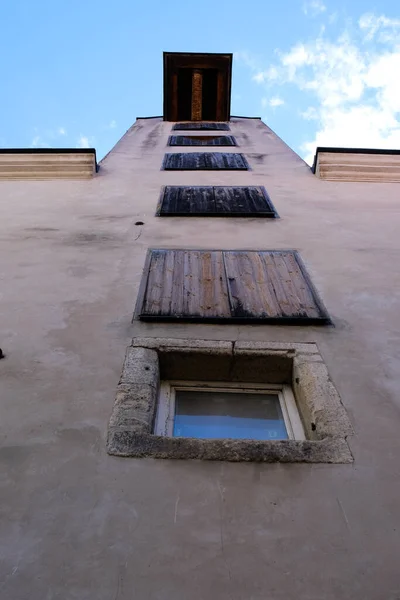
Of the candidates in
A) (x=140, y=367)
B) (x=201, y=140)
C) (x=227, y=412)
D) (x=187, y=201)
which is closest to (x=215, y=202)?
(x=187, y=201)

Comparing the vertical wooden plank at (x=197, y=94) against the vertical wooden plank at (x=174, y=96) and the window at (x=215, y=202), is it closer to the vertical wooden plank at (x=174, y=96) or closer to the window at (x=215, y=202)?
the vertical wooden plank at (x=174, y=96)

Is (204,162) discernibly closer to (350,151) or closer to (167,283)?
(350,151)

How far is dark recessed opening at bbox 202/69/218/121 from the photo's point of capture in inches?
685

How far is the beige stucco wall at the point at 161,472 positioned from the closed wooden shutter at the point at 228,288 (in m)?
0.15

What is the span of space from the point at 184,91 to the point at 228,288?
1423cm

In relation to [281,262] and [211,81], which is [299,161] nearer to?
[281,262]

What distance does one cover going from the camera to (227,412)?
3.71 metres

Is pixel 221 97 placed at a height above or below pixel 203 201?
above

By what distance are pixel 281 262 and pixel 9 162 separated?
5996 millimetres

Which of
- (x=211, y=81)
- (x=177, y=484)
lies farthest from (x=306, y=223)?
(x=211, y=81)

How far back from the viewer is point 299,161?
10562mm

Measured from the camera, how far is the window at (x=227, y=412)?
3.50m

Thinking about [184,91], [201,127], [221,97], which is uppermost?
[184,91]

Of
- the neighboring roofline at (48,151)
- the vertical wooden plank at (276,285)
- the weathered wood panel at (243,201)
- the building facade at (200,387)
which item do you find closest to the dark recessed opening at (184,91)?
the neighboring roofline at (48,151)
